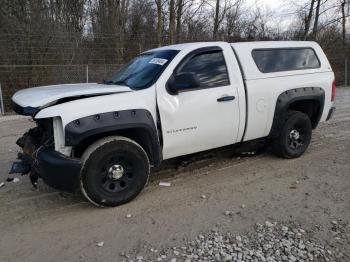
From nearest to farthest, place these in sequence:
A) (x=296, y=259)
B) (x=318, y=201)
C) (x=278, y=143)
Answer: (x=296, y=259) < (x=318, y=201) < (x=278, y=143)

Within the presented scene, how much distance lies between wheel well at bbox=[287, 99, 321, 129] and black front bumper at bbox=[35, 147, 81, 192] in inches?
150

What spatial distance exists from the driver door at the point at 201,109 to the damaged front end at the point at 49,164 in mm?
1230

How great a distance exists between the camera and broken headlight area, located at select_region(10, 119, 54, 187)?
14.5ft

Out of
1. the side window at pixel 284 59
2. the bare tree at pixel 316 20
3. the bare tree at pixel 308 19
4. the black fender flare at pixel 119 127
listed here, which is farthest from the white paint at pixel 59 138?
the bare tree at pixel 308 19

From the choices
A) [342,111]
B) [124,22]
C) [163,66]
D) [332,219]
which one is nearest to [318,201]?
[332,219]

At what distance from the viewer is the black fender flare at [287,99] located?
18.7 ft

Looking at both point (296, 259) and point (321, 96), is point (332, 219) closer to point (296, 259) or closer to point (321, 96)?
point (296, 259)

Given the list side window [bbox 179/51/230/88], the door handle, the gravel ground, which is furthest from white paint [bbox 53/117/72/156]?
the door handle

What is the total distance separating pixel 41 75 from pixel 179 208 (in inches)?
376

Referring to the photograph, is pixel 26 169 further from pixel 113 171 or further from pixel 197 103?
pixel 197 103

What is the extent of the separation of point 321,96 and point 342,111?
5113 millimetres

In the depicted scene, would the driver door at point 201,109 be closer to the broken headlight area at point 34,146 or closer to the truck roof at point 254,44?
the truck roof at point 254,44

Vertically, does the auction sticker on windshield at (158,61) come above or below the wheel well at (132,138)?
above

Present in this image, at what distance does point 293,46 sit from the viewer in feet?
20.2
